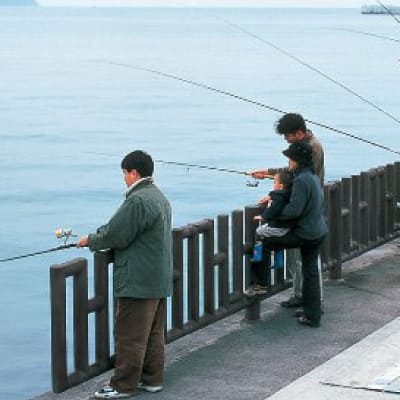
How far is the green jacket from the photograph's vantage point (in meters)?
7.52

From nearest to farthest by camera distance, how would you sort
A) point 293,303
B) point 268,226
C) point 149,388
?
1. point 149,388
2. point 268,226
3. point 293,303

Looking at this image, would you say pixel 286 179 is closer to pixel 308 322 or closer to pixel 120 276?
pixel 308 322

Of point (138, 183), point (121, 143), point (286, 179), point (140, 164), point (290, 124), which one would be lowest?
point (121, 143)

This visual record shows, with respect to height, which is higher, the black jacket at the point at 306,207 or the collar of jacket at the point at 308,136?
the collar of jacket at the point at 308,136

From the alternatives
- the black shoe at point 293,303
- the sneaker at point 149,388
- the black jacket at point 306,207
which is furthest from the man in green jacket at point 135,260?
the black shoe at point 293,303

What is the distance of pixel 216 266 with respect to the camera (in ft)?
31.1

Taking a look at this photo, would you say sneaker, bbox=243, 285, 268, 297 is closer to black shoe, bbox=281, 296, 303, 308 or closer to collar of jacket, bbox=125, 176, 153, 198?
black shoe, bbox=281, 296, 303, 308

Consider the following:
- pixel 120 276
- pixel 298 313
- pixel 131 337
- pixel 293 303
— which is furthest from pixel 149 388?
pixel 293 303

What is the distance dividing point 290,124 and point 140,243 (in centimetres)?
190

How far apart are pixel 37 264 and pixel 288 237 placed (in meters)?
10.3

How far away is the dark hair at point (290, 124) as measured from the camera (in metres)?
9.06

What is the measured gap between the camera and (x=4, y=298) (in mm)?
16484

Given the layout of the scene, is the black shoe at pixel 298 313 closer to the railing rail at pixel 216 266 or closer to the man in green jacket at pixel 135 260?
the railing rail at pixel 216 266

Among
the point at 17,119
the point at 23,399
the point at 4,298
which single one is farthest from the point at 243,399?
the point at 17,119
